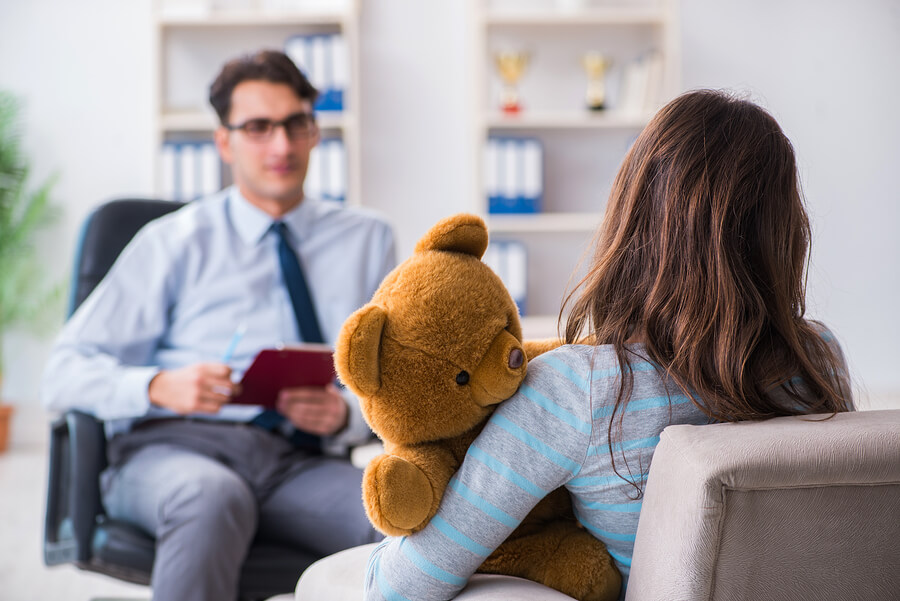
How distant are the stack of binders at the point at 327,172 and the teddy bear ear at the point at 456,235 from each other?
2.71m

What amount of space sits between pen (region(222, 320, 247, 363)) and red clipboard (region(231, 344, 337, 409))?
0.16 metres

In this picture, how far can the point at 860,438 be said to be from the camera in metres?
0.65

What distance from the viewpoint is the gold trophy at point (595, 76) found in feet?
11.8

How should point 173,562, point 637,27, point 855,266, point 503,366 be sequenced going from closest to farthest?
point 503,366 → point 173,562 → point 637,27 → point 855,266

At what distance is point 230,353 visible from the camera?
68.2 inches

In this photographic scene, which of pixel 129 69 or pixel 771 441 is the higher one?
pixel 129 69

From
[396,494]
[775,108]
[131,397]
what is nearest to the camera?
[396,494]

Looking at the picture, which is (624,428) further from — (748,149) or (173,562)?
(173,562)

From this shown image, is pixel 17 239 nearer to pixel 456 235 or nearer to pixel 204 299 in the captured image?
pixel 204 299

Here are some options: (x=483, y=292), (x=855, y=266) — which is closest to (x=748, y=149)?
(x=483, y=292)

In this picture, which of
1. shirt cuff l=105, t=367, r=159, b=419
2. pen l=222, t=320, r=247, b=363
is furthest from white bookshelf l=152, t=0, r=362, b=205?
shirt cuff l=105, t=367, r=159, b=419

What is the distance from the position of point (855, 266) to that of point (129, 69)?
11.8 feet

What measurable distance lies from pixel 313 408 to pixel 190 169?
2084 mm

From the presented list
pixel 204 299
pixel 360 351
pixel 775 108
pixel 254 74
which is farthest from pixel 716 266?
pixel 775 108
